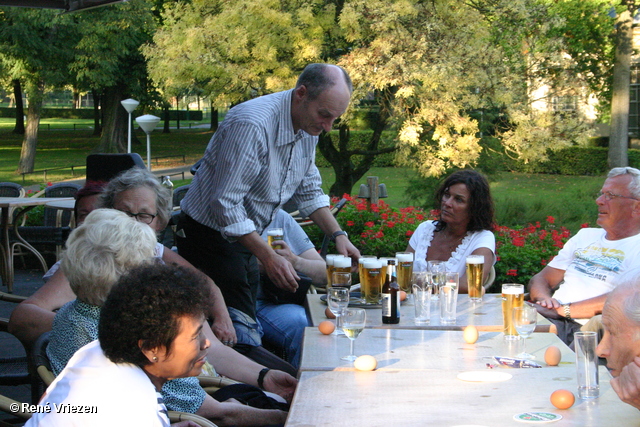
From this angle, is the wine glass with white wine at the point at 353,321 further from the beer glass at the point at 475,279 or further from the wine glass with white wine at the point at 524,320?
the beer glass at the point at 475,279

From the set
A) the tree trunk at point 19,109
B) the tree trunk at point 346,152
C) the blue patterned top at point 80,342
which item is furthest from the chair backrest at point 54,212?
the tree trunk at point 19,109

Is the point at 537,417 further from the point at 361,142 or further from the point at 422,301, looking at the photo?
the point at 361,142

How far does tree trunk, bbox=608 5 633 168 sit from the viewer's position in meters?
16.0

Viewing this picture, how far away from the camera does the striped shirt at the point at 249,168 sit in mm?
3180

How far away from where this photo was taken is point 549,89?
→ 1038 cm

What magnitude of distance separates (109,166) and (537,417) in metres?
3.32

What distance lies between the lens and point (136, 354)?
1586mm

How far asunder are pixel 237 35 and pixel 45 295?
21.9 feet

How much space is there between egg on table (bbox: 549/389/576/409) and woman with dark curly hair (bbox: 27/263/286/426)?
0.98m

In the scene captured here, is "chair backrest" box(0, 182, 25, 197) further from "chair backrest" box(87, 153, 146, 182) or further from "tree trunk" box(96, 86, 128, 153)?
"tree trunk" box(96, 86, 128, 153)

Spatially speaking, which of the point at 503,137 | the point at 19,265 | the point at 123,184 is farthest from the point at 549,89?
the point at 123,184

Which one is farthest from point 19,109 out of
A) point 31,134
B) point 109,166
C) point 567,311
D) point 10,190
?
point 567,311

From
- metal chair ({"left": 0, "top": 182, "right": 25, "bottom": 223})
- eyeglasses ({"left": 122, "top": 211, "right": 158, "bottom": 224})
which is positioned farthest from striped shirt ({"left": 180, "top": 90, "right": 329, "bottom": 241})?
metal chair ({"left": 0, "top": 182, "right": 25, "bottom": 223})

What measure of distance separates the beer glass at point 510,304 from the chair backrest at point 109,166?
2528 mm
